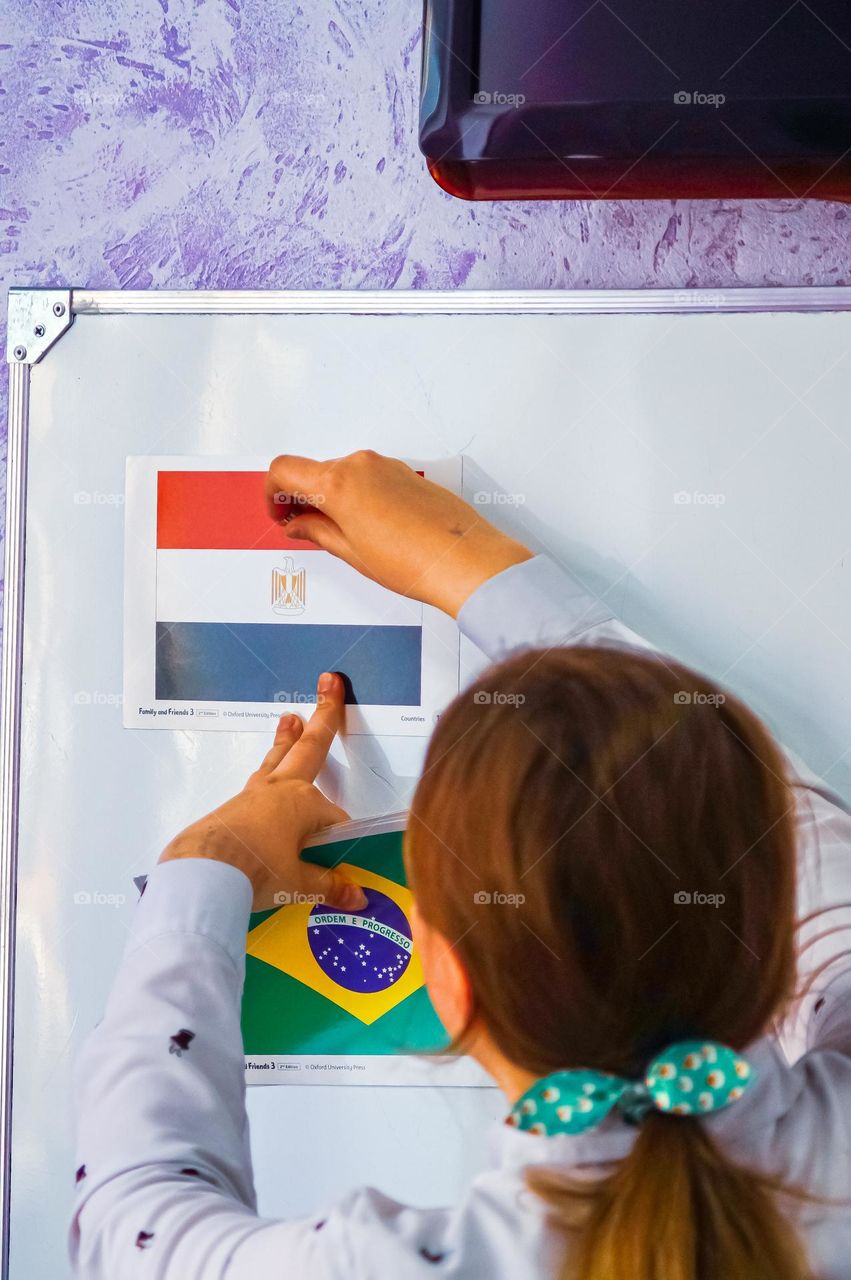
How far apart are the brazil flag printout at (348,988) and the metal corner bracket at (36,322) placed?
524 millimetres

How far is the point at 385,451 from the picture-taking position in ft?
2.80

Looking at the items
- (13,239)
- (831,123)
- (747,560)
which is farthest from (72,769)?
(831,123)

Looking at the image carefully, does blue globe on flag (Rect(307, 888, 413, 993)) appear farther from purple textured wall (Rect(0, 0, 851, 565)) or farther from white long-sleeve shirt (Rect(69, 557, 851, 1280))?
purple textured wall (Rect(0, 0, 851, 565))

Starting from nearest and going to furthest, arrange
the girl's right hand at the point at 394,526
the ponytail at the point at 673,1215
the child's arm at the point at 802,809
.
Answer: the ponytail at the point at 673,1215
the child's arm at the point at 802,809
the girl's right hand at the point at 394,526

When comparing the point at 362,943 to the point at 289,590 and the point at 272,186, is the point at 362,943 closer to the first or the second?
the point at 289,590

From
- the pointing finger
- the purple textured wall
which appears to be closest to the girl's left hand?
the pointing finger

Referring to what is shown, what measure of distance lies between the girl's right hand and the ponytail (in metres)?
0.43

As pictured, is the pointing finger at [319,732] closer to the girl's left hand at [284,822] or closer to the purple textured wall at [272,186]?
the girl's left hand at [284,822]

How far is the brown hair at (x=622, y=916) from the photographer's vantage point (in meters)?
0.56

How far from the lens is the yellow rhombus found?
2.72 ft

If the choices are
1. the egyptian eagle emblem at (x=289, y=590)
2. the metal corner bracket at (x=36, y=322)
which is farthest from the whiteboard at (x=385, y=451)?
the egyptian eagle emblem at (x=289, y=590)

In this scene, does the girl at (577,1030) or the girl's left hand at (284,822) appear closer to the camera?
the girl at (577,1030)

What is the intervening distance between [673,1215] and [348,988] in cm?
35

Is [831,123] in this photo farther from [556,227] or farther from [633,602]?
[633,602]
